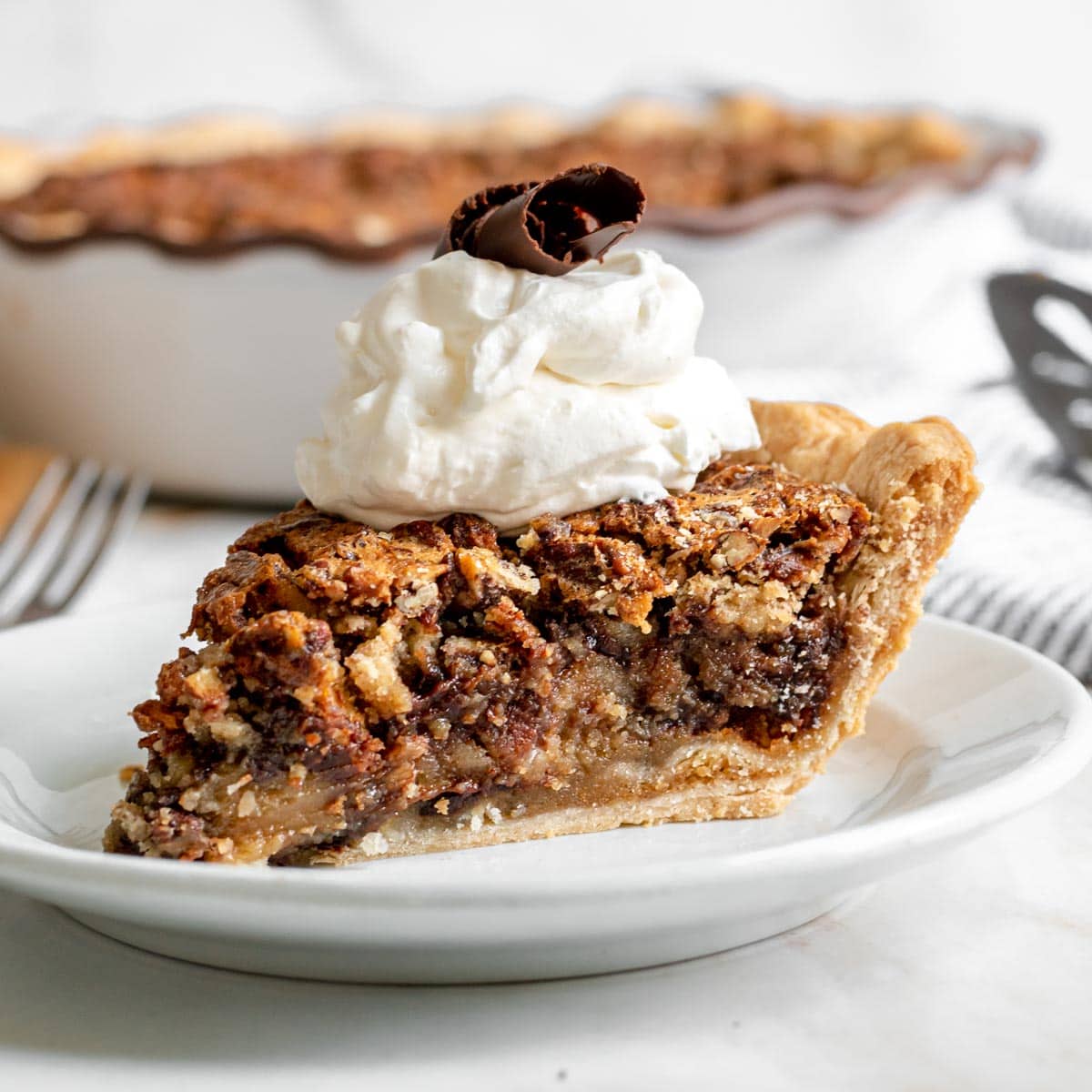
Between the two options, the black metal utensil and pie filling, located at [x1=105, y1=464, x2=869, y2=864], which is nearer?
pie filling, located at [x1=105, y1=464, x2=869, y2=864]

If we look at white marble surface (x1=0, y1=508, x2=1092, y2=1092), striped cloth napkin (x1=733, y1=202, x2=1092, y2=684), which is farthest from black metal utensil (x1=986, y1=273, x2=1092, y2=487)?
white marble surface (x1=0, y1=508, x2=1092, y2=1092)

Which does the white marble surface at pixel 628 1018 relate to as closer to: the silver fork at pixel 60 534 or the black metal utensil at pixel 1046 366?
the silver fork at pixel 60 534

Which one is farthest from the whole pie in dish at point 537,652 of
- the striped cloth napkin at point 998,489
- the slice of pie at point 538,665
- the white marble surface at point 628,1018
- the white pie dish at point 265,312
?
the white pie dish at point 265,312

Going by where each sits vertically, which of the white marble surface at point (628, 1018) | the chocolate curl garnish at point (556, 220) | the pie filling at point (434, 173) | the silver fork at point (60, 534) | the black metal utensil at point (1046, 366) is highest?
the chocolate curl garnish at point (556, 220)

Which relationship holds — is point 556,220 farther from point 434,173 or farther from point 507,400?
point 434,173

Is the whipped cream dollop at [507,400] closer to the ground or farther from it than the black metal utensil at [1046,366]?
farther from it

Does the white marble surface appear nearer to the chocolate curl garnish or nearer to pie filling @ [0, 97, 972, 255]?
the chocolate curl garnish

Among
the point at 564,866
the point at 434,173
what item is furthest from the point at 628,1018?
the point at 434,173
